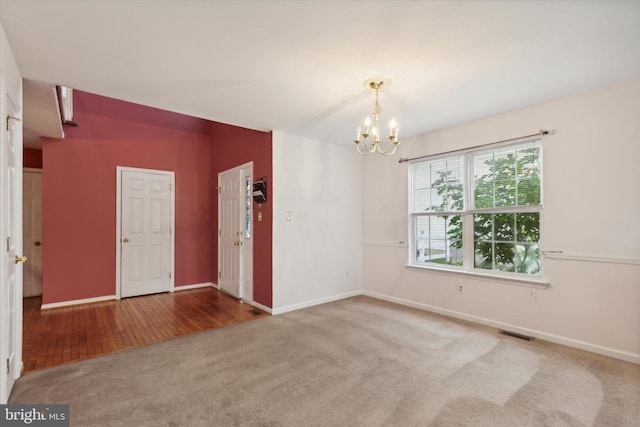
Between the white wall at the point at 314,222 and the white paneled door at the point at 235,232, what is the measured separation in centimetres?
61

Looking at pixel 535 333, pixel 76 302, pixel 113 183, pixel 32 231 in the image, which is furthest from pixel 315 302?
pixel 32 231

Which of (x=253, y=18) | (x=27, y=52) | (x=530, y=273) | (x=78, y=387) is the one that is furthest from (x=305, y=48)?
(x=530, y=273)

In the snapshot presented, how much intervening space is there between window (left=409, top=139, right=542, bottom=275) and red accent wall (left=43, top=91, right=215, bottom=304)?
3.97 m

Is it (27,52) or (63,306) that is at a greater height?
(27,52)

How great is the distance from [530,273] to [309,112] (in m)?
3.07

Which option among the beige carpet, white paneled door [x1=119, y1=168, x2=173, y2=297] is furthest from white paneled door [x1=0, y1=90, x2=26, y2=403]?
white paneled door [x1=119, y1=168, x2=173, y2=297]

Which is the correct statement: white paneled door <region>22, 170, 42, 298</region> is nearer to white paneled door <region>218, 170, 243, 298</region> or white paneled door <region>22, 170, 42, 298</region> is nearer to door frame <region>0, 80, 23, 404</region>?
white paneled door <region>218, 170, 243, 298</region>

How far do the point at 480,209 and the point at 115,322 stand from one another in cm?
472

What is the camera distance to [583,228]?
9.57 feet

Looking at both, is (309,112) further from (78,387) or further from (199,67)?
(78,387)

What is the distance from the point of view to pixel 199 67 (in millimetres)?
2430

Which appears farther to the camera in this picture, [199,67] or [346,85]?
[346,85]

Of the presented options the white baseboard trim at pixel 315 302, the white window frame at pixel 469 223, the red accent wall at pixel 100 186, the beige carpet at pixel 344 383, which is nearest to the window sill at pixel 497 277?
the white window frame at pixel 469 223

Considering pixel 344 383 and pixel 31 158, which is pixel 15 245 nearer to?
pixel 344 383
